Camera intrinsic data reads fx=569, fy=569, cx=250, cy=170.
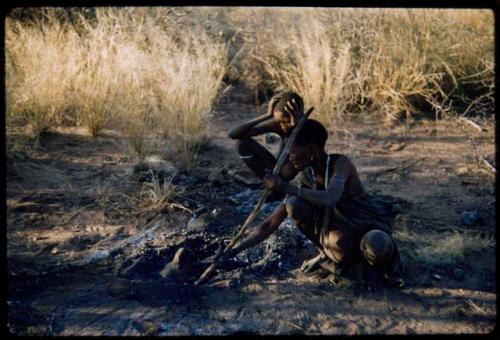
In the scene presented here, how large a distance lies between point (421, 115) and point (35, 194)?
479 cm

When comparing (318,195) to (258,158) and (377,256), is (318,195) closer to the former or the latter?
(377,256)

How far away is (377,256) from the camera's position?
3479 mm

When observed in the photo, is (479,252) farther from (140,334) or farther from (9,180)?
(9,180)

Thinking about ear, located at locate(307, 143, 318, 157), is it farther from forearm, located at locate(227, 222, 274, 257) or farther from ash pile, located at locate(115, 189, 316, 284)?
ash pile, located at locate(115, 189, 316, 284)

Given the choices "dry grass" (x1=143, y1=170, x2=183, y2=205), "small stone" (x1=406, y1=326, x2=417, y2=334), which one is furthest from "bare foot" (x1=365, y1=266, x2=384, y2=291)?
"dry grass" (x1=143, y1=170, x2=183, y2=205)

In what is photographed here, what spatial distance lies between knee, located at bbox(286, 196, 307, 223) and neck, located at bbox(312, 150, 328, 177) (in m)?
0.22

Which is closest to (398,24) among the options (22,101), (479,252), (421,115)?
(421,115)

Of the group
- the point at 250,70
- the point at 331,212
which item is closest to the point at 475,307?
the point at 331,212

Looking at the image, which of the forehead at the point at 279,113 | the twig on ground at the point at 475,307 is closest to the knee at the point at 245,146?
the forehead at the point at 279,113

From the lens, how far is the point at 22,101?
21.1 feet

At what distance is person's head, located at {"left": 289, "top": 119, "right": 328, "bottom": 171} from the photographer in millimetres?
3529

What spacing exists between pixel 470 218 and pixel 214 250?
7.31 feet

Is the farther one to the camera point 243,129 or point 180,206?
point 180,206

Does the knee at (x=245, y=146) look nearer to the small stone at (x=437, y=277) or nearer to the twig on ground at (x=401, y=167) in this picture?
the small stone at (x=437, y=277)
